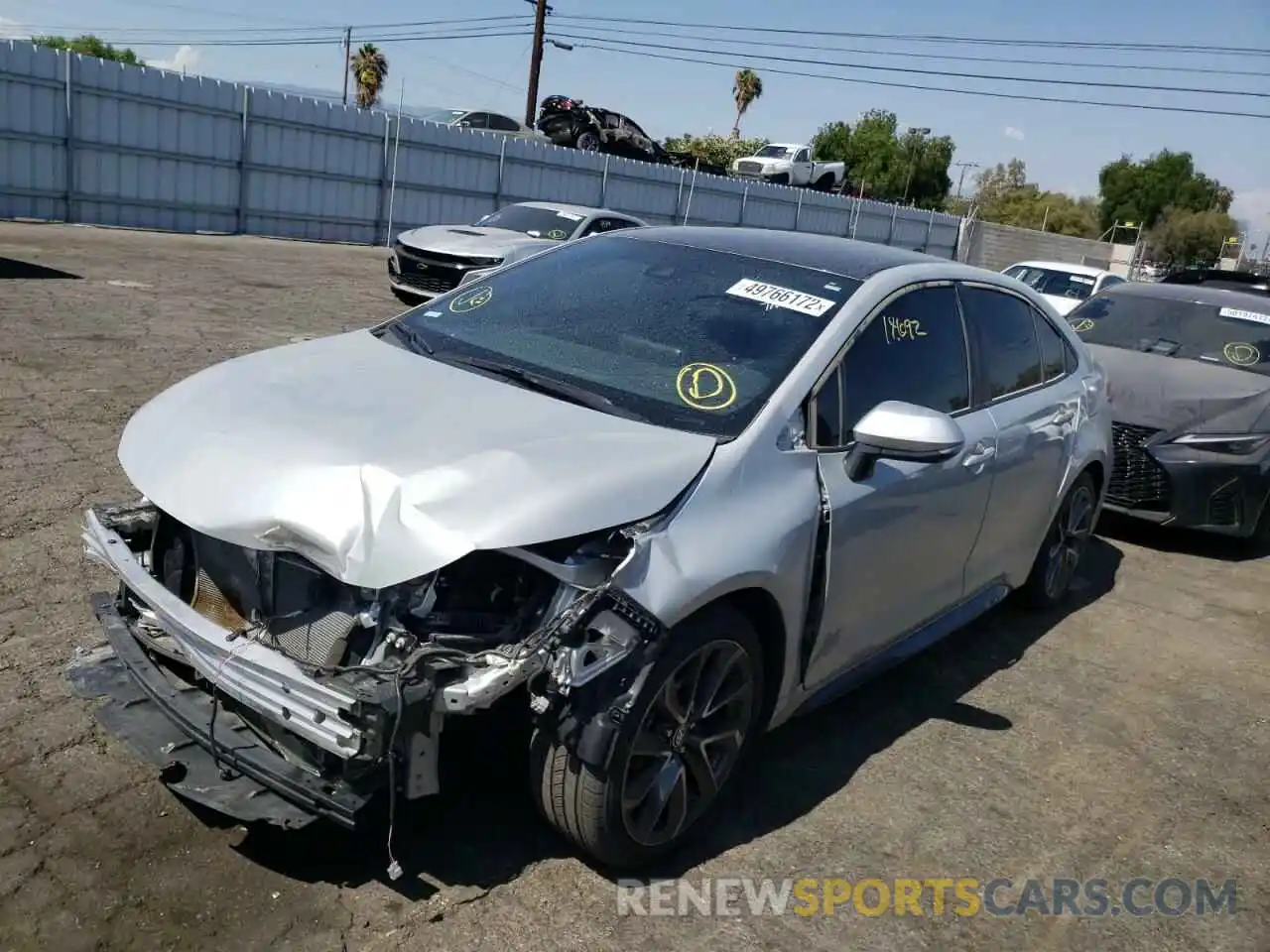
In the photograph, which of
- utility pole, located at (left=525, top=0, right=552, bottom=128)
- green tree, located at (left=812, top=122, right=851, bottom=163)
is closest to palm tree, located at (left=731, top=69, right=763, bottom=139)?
green tree, located at (left=812, top=122, right=851, bottom=163)

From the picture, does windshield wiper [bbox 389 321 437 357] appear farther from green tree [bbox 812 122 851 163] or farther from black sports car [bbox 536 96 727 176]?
green tree [bbox 812 122 851 163]

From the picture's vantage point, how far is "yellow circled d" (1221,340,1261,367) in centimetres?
752

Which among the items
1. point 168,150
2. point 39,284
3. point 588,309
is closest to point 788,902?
point 588,309

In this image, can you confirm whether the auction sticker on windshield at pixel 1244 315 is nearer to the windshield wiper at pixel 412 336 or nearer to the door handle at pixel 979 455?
the door handle at pixel 979 455

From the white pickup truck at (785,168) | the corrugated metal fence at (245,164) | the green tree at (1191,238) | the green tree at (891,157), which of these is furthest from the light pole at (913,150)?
the corrugated metal fence at (245,164)

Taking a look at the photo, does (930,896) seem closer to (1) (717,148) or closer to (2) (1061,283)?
(2) (1061,283)

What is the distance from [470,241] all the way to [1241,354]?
324 inches

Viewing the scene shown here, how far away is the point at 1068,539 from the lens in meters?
5.53

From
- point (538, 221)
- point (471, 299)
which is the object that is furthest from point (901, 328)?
point (538, 221)

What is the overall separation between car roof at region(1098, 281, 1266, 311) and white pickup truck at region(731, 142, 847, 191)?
93.2 ft

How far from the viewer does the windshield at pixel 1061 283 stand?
15.1 meters

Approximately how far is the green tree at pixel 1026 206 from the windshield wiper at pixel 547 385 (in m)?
70.8

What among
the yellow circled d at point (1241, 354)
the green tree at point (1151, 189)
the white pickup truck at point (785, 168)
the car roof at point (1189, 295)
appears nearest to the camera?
the yellow circled d at point (1241, 354)

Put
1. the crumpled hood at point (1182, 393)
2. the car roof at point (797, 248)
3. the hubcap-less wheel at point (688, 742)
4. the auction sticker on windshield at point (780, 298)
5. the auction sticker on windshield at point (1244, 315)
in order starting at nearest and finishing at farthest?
the hubcap-less wheel at point (688, 742) < the auction sticker on windshield at point (780, 298) < the car roof at point (797, 248) < the crumpled hood at point (1182, 393) < the auction sticker on windshield at point (1244, 315)
